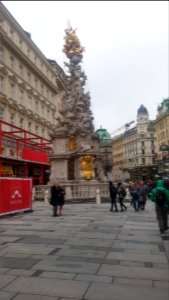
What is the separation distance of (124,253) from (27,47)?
1687 inches

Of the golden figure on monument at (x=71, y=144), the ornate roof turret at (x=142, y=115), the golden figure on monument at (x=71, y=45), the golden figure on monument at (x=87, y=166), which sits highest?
the ornate roof turret at (x=142, y=115)

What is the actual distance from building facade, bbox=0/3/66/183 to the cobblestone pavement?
21.9 meters

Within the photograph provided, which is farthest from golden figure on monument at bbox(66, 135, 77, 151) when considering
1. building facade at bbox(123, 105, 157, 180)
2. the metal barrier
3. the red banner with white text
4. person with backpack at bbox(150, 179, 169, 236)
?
building facade at bbox(123, 105, 157, 180)

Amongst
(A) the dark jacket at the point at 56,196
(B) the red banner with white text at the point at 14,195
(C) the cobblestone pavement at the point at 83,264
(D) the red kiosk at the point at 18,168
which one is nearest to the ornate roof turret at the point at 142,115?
(D) the red kiosk at the point at 18,168

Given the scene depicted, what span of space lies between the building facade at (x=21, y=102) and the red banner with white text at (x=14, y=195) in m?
13.4

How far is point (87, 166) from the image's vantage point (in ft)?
93.6

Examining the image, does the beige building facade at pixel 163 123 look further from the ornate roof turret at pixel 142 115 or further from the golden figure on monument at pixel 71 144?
the golden figure on monument at pixel 71 144

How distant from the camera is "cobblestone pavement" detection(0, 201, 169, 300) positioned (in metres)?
4.96

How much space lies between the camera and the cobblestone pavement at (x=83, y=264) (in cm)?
496

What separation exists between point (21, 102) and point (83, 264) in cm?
3731

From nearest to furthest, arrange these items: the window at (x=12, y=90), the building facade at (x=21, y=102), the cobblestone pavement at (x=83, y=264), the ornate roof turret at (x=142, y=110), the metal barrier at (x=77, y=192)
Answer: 1. the cobblestone pavement at (x=83, y=264)
2. the metal barrier at (x=77, y=192)
3. the building facade at (x=21, y=102)
4. the window at (x=12, y=90)
5. the ornate roof turret at (x=142, y=110)

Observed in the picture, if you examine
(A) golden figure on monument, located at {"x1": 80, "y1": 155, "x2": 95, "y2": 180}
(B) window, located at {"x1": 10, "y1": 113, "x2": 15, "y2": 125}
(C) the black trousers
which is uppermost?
(B) window, located at {"x1": 10, "y1": 113, "x2": 15, "y2": 125}

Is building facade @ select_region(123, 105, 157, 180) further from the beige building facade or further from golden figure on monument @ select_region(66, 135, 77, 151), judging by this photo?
golden figure on monument @ select_region(66, 135, 77, 151)

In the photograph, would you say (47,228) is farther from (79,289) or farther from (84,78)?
(84,78)
